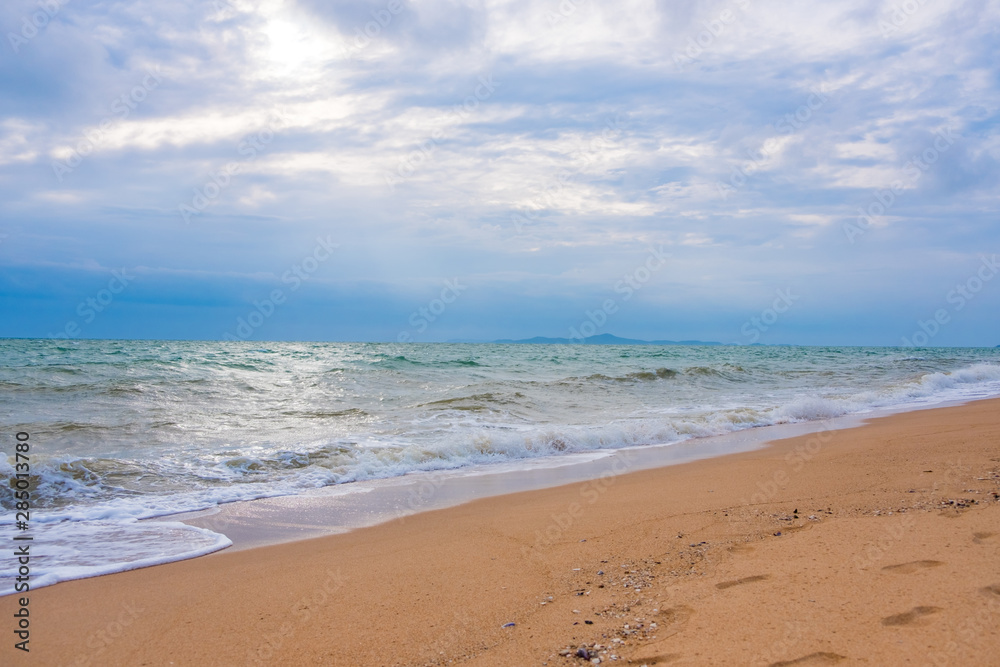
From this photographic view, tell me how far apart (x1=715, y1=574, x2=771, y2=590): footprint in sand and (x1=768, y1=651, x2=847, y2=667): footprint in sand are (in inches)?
32.9

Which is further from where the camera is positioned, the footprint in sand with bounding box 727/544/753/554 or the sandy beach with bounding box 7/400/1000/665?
the footprint in sand with bounding box 727/544/753/554

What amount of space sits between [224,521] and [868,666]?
5.71 m

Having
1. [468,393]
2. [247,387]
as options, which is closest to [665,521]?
[468,393]

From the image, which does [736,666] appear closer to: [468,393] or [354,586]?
[354,586]

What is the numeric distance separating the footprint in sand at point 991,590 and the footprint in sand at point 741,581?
3.32ft

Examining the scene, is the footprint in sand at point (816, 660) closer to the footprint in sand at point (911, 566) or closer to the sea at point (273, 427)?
the footprint in sand at point (911, 566)

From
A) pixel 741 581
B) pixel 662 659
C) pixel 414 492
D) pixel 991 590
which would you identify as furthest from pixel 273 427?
pixel 991 590

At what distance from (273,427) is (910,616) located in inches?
445

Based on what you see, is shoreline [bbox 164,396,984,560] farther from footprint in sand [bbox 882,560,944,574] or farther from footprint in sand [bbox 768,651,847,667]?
footprint in sand [bbox 882,560,944,574]

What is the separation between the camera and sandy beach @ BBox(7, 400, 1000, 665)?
280 cm

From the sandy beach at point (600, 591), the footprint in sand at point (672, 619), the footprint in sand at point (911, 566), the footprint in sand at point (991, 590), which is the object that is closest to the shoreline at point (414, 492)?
the sandy beach at point (600, 591)

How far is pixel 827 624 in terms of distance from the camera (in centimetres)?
283

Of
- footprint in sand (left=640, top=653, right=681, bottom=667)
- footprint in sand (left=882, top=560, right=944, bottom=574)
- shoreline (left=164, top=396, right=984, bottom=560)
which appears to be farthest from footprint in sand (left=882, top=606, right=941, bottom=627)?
shoreline (left=164, top=396, right=984, bottom=560)

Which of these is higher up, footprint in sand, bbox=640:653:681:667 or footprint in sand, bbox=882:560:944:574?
footprint in sand, bbox=640:653:681:667
